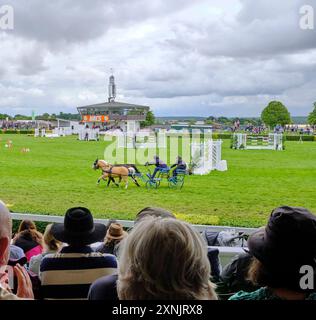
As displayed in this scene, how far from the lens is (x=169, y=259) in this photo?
143cm

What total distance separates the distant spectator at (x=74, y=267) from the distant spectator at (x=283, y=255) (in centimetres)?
91

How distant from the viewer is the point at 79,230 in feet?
8.61

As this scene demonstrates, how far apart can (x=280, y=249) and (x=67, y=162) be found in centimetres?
1497

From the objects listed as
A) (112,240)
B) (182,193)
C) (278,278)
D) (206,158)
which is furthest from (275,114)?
(278,278)

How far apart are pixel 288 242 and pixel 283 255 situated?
63 millimetres

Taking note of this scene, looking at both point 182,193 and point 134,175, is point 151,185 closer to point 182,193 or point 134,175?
point 134,175

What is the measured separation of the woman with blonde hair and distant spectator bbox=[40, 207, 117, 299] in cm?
92

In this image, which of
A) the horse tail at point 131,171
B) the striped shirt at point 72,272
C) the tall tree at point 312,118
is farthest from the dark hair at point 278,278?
the tall tree at point 312,118

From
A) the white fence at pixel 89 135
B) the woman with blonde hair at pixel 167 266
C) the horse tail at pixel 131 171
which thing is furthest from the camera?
the white fence at pixel 89 135

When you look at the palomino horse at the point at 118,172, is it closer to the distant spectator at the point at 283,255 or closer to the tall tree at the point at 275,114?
the distant spectator at the point at 283,255

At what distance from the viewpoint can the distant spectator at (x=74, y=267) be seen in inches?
91.7

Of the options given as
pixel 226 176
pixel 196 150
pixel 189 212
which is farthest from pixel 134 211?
pixel 196 150

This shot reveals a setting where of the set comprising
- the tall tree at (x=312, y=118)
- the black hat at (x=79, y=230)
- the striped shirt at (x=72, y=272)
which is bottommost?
the striped shirt at (x=72, y=272)
